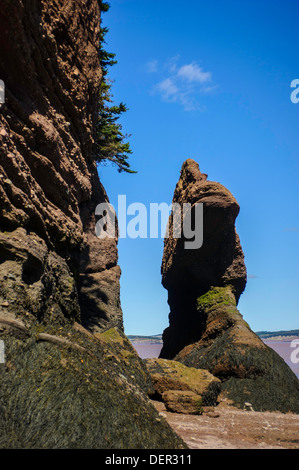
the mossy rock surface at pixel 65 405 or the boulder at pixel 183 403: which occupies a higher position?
the mossy rock surface at pixel 65 405

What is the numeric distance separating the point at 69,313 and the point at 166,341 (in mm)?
22083

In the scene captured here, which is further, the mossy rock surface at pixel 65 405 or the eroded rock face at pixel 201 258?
the eroded rock face at pixel 201 258

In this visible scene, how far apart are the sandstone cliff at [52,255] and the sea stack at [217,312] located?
6259 millimetres

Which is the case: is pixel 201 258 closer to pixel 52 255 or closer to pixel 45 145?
pixel 52 255

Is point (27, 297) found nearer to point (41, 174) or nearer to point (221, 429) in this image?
point (41, 174)

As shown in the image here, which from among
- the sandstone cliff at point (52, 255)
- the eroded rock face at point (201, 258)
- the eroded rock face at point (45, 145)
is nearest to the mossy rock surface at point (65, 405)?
the sandstone cliff at point (52, 255)

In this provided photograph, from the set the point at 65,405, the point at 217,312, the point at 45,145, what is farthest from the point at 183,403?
the point at 217,312

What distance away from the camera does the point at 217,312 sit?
22578 millimetres

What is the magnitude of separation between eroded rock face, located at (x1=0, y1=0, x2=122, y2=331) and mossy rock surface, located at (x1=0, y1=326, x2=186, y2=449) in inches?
43.3

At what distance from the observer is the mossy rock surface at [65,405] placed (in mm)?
5453

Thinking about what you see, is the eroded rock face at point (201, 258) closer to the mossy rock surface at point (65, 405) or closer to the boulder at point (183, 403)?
the boulder at point (183, 403)

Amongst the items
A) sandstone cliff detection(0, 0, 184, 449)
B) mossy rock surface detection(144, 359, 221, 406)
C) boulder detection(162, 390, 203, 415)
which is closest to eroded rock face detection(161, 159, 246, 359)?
mossy rock surface detection(144, 359, 221, 406)

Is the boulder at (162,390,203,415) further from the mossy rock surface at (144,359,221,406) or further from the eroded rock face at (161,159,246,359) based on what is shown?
the eroded rock face at (161,159,246,359)

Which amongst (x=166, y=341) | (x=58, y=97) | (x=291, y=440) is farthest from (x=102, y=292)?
(x=166, y=341)
